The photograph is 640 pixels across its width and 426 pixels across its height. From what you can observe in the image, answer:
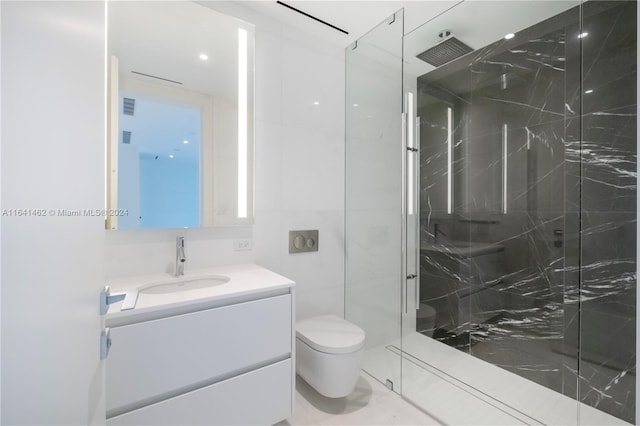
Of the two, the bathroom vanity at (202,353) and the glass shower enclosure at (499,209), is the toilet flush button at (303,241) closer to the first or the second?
the glass shower enclosure at (499,209)

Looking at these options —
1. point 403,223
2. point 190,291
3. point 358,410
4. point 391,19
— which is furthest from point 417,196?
point 190,291

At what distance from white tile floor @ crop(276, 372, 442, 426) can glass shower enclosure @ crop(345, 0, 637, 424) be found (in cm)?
10

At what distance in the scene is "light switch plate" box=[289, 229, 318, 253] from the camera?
6.57 ft

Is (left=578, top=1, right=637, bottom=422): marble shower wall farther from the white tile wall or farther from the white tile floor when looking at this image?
the white tile wall

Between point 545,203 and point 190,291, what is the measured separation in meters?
2.19

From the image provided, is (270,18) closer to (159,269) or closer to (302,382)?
(159,269)

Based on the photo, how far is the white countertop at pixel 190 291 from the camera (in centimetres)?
106

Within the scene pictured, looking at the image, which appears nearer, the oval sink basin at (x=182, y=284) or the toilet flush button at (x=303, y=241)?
the oval sink basin at (x=182, y=284)

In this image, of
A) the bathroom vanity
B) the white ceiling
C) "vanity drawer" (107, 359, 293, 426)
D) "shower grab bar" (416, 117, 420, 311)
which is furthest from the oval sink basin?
the white ceiling

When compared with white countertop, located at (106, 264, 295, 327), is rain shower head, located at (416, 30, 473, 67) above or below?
above

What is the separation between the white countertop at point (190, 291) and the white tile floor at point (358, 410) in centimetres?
80

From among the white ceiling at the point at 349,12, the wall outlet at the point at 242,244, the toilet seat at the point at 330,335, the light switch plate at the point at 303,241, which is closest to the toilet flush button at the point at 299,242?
the light switch plate at the point at 303,241

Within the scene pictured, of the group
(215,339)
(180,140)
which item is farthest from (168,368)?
(180,140)

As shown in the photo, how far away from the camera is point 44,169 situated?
387mm
